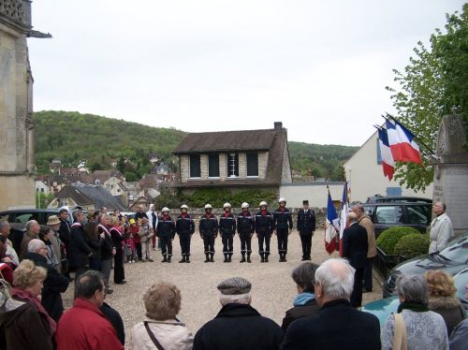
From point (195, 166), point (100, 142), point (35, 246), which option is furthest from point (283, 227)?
point (100, 142)

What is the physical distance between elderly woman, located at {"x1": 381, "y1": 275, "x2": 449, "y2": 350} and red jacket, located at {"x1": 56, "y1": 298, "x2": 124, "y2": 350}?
2189 mm

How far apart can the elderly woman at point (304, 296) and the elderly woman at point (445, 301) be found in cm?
122

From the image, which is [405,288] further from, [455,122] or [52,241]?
[455,122]

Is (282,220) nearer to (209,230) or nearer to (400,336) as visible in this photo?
(209,230)

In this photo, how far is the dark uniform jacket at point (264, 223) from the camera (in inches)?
706

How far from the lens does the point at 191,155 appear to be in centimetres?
3956

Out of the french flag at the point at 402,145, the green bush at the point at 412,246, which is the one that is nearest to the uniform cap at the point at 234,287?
the green bush at the point at 412,246

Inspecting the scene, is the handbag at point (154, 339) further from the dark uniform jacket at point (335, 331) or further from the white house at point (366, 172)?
the white house at point (366, 172)

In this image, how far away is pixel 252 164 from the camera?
38.5 m

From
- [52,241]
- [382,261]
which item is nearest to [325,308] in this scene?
[52,241]

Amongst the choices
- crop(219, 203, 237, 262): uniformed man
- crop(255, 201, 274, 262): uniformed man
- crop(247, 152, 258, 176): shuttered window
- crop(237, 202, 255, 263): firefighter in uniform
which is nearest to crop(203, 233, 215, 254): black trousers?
crop(219, 203, 237, 262): uniformed man

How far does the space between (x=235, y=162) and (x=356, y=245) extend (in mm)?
27982

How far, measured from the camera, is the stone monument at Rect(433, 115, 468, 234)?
13.9m

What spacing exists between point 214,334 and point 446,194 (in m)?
11.8
